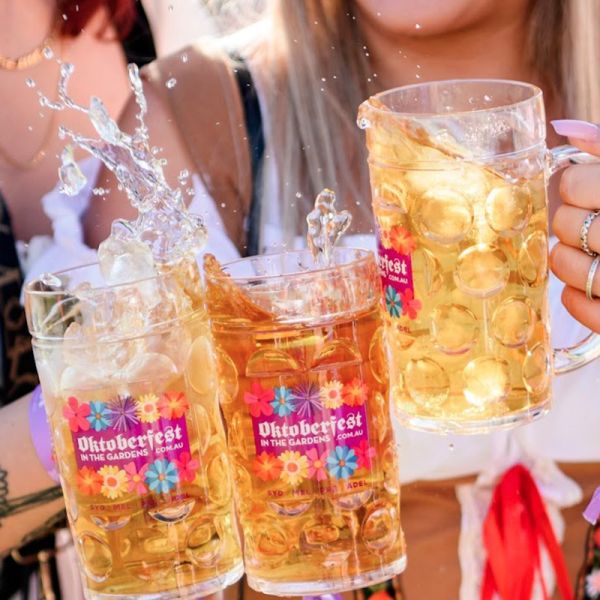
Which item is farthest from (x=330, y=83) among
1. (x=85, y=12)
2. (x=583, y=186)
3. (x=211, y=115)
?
(x=583, y=186)

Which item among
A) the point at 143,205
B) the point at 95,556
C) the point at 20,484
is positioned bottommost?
Result: the point at 20,484

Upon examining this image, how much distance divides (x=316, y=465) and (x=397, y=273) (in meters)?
0.15

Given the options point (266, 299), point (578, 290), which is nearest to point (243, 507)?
point (266, 299)

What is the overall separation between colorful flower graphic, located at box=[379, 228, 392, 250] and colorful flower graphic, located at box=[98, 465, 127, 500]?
242 millimetres

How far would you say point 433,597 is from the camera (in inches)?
55.7

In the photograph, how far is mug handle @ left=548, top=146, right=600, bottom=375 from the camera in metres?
0.83

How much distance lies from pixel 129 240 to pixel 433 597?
839 mm

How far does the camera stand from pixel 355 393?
2.42 feet

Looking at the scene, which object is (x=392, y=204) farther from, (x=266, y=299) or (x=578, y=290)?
(x=578, y=290)

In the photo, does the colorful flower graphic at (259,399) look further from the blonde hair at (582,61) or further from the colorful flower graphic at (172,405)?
the blonde hair at (582,61)

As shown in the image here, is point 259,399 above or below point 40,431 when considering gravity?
above

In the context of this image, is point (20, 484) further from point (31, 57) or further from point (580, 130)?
point (580, 130)

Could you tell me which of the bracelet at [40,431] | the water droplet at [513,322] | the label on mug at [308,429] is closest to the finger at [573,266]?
the water droplet at [513,322]

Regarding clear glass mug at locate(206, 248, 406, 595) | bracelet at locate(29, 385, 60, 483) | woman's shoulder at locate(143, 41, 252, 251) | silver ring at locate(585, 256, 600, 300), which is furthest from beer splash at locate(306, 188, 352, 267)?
woman's shoulder at locate(143, 41, 252, 251)
